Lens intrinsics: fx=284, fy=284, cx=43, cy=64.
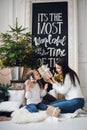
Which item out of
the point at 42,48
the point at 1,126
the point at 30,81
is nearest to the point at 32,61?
the point at 42,48

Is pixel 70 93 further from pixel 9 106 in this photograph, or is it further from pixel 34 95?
pixel 9 106

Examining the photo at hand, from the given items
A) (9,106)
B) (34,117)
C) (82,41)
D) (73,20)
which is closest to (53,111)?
(34,117)

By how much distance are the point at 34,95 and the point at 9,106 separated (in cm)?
45

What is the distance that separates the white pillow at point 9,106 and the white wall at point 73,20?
166 centimetres

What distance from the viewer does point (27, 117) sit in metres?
3.74

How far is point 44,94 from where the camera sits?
4.51 meters

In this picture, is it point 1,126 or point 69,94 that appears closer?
point 1,126

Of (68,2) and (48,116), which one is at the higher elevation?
(68,2)

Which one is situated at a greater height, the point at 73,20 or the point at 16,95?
the point at 73,20

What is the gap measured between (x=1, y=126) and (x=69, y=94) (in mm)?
1325

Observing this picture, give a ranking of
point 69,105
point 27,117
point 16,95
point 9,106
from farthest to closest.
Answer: point 16,95 < point 9,106 < point 69,105 < point 27,117

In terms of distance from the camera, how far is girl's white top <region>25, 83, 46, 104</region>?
14.0ft

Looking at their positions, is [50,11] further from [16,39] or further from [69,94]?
[69,94]

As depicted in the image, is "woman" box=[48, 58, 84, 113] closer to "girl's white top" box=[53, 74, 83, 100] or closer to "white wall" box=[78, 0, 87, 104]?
"girl's white top" box=[53, 74, 83, 100]
